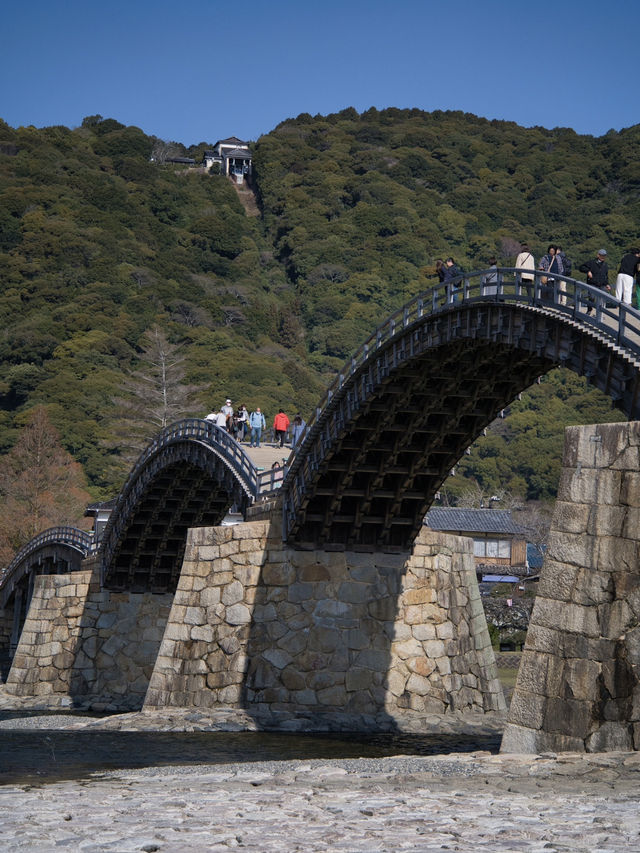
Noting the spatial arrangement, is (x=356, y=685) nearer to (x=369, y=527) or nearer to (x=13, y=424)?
(x=369, y=527)

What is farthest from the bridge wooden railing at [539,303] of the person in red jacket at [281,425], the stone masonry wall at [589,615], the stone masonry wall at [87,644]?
the stone masonry wall at [87,644]

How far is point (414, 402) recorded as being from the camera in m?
25.9

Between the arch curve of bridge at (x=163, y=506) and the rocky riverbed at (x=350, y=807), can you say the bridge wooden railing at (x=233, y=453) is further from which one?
the rocky riverbed at (x=350, y=807)

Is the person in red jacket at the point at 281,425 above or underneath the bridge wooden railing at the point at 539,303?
above

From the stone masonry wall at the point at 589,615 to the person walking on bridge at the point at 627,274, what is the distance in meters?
3.65

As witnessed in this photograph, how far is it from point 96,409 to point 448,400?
169 ft

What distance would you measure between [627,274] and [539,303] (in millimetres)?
2156

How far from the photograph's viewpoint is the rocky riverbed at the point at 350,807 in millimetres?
9680

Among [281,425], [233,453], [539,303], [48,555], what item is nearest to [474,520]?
[48,555]

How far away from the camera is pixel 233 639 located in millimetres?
27844

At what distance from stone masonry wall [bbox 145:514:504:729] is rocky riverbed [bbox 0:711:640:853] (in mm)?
11506

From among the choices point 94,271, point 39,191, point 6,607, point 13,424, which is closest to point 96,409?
point 13,424

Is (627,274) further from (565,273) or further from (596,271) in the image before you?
(565,273)

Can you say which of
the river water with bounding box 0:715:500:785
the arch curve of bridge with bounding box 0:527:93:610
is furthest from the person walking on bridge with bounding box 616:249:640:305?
the arch curve of bridge with bounding box 0:527:93:610
